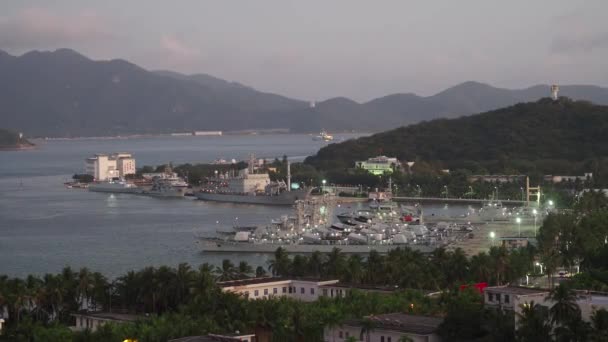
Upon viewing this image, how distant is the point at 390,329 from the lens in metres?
12.7

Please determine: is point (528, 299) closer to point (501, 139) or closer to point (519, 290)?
point (519, 290)

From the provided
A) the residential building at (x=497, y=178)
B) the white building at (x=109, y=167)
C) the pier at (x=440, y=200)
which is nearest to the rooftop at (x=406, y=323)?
the pier at (x=440, y=200)

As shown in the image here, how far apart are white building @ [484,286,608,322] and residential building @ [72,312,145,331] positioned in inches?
172

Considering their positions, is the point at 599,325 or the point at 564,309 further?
the point at 564,309

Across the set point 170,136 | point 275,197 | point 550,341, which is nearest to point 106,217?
point 275,197

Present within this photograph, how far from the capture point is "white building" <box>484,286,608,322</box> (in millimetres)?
11781

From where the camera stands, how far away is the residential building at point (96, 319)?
1451 centimetres

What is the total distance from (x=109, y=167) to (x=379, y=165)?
16628mm

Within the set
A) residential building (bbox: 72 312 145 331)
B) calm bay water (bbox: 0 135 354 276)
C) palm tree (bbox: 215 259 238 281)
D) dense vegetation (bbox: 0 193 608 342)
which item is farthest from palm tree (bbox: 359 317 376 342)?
calm bay water (bbox: 0 135 354 276)

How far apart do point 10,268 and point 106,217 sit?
14217mm

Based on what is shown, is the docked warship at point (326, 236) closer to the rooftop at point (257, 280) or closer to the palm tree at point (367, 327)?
the rooftop at point (257, 280)

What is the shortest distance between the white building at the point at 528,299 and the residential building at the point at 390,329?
77 centimetres

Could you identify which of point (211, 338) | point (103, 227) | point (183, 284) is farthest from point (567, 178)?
point (211, 338)

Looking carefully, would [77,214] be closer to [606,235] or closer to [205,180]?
[205,180]
